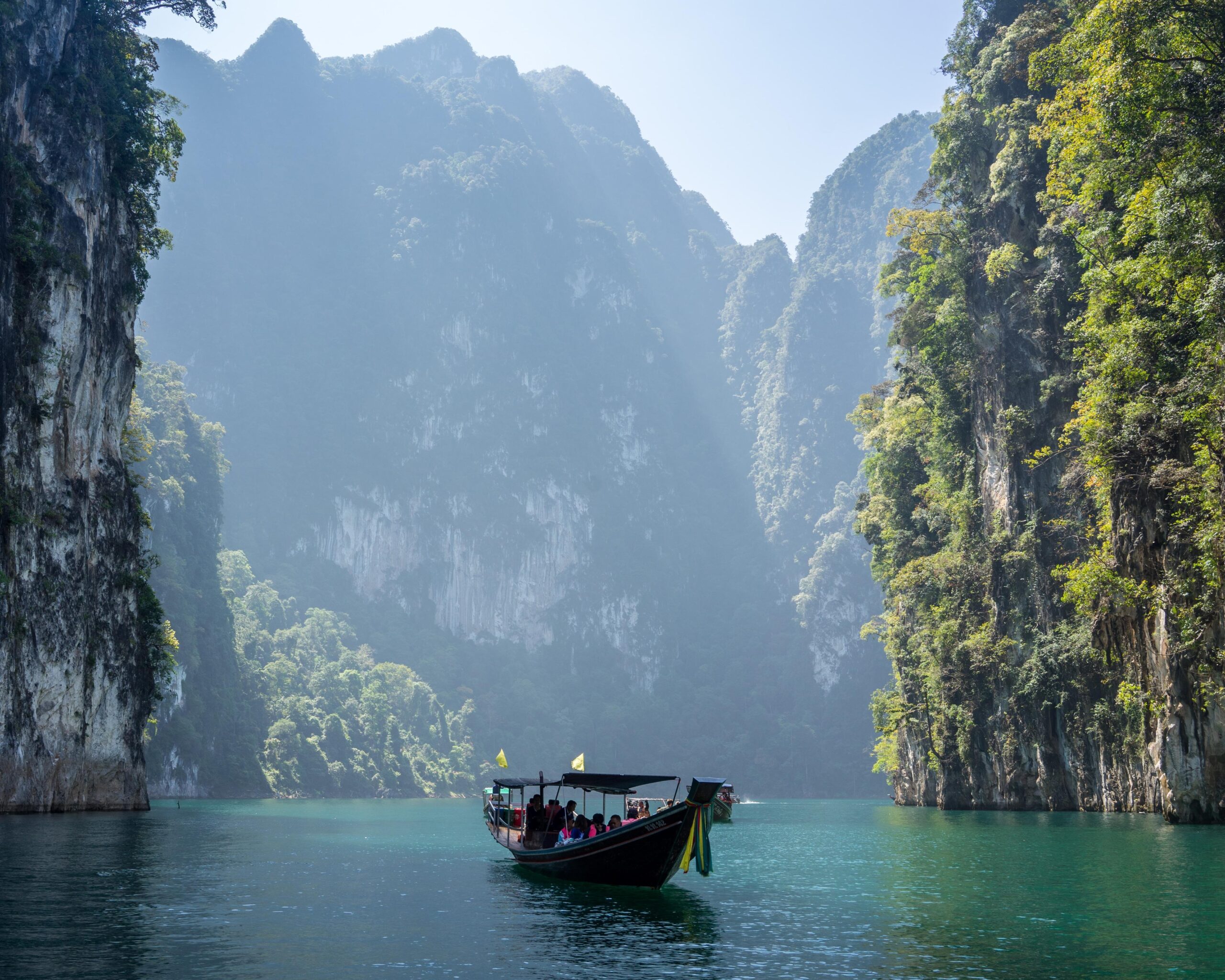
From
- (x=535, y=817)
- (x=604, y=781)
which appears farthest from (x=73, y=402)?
(x=604, y=781)

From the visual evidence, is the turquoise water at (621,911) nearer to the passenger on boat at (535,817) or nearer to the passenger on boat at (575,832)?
the passenger on boat at (575,832)

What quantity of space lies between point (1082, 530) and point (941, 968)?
2938cm

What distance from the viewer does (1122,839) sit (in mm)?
27094

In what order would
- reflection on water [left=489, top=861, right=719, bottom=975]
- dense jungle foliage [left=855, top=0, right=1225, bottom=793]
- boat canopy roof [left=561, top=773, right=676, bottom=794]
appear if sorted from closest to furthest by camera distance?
reflection on water [left=489, top=861, right=719, bottom=975], boat canopy roof [left=561, top=773, right=676, bottom=794], dense jungle foliage [left=855, top=0, right=1225, bottom=793]

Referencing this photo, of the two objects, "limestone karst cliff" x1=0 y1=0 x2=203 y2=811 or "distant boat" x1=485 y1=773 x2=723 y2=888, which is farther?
"limestone karst cliff" x1=0 y1=0 x2=203 y2=811

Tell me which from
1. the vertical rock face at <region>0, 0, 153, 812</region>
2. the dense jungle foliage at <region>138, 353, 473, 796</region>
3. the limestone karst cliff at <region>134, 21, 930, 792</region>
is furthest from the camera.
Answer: the limestone karst cliff at <region>134, 21, 930, 792</region>

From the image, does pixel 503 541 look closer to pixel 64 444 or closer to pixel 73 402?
pixel 73 402

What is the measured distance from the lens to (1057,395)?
41.7 m

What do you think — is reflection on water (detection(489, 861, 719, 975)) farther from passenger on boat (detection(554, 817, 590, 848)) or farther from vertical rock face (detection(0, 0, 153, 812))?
vertical rock face (detection(0, 0, 153, 812))

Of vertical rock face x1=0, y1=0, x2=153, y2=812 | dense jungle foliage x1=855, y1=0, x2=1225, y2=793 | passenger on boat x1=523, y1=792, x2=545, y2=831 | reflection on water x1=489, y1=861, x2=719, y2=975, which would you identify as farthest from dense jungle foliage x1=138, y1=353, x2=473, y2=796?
reflection on water x1=489, y1=861, x2=719, y2=975

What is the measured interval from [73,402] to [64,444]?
69.3 inches

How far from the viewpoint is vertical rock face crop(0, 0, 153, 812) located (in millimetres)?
34906

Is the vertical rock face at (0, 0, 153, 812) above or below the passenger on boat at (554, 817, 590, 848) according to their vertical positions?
above

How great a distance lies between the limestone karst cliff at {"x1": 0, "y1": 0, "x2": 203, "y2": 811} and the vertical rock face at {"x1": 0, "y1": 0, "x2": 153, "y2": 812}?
7 centimetres
